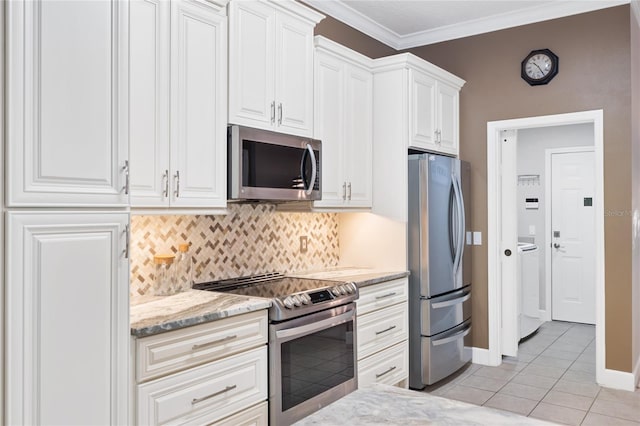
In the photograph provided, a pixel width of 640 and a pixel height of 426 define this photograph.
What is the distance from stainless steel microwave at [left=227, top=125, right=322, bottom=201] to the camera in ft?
9.07

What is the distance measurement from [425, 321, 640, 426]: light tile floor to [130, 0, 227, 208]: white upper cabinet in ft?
8.16

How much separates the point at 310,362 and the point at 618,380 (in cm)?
265

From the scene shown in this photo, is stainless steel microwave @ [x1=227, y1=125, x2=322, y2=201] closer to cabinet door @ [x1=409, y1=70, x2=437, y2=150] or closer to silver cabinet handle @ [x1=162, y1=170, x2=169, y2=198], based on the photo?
silver cabinet handle @ [x1=162, y1=170, x2=169, y2=198]

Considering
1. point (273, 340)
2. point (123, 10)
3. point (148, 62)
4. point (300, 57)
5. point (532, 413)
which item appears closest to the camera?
point (123, 10)

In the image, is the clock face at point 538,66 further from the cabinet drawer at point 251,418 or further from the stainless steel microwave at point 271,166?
the cabinet drawer at point 251,418

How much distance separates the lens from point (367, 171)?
3.93m

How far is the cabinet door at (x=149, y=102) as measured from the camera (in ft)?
7.62

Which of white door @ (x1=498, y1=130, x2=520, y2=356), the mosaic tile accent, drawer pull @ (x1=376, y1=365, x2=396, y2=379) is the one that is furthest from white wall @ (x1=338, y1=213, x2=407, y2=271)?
white door @ (x1=498, y1=130, x2=520, y2=356)

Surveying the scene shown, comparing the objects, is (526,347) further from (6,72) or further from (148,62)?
(6,72)

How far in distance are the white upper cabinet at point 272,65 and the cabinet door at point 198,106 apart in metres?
0.11

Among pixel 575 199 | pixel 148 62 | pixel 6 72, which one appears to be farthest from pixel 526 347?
pixel 6 72

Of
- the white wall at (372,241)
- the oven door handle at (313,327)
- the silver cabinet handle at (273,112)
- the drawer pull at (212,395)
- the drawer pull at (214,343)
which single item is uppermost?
the silver cabinet handle at (273,112)

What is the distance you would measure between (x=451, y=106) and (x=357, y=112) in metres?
1.15

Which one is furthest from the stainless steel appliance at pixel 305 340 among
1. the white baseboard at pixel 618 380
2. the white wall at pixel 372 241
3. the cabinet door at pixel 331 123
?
the white baseboard at pixel 618 380
